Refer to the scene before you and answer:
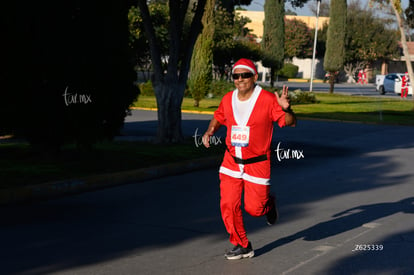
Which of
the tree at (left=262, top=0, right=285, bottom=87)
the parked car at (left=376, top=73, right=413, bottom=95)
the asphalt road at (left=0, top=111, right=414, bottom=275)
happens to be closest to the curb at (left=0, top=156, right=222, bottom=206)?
the asphalt road at (left=0, top=111, right=414, bottom=275)

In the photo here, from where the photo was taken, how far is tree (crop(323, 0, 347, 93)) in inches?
2066

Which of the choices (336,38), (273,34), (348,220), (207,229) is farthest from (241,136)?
(336,38)

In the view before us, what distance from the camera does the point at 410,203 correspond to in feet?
35.5

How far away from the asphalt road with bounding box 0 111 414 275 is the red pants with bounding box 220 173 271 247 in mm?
276

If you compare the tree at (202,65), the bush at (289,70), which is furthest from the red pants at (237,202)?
the bush at (289,70)

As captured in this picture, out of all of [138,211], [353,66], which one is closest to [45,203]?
[138,211]

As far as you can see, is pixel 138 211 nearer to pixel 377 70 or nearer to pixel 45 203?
pixel 45 203

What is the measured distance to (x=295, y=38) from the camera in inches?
3366

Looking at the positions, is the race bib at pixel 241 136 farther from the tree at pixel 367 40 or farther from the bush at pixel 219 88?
the tree at pixel 367 40

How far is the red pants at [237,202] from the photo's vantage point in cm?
711

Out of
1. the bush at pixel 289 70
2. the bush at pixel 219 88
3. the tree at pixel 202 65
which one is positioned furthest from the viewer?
the bush at pixel 289 70

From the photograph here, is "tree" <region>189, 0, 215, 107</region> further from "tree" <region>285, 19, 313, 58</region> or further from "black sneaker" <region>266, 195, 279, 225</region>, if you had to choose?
"tree" <region>285, 19, 313, 58</region>

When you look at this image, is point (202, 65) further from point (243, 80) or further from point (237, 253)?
point (237, 253)

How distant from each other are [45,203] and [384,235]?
441 centimetres
